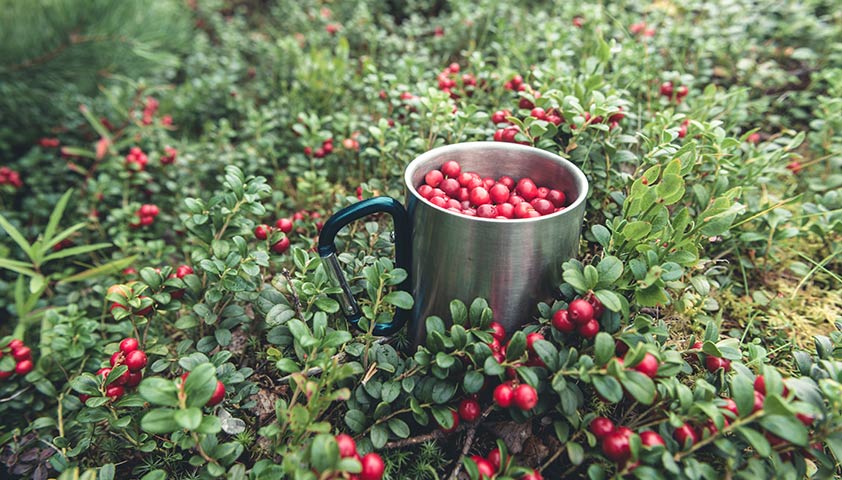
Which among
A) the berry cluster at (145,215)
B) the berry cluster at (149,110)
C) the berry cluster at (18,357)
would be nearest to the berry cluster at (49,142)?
the berry cluster at (149,110)

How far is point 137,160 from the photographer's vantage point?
2525 mm

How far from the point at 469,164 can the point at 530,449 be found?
779 mm

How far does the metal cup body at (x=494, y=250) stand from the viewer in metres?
1.25

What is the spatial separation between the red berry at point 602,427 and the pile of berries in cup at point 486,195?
0.50 m

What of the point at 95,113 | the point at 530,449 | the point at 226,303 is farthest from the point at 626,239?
the point at 95,113

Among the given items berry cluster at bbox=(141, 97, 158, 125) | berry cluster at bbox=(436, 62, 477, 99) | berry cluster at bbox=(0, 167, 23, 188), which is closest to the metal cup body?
berry cluster at bbox=(436, 62, 477, 99)

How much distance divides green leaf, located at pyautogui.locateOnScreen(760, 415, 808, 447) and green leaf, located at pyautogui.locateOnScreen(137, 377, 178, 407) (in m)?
1.18

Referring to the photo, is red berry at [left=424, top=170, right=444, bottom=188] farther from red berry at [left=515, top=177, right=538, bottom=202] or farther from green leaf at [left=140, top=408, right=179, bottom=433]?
green leaf at [left=140, top=408, right=179, bottom=433]

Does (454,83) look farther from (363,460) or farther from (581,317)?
(363,460)

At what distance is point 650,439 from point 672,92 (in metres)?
1.60

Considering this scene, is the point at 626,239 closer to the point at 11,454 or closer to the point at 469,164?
the point at 469,164

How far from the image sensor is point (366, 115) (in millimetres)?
2531

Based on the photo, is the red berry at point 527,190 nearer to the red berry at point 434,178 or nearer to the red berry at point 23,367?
the red berry at point 434,178

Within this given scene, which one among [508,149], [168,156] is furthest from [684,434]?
[168,156]
